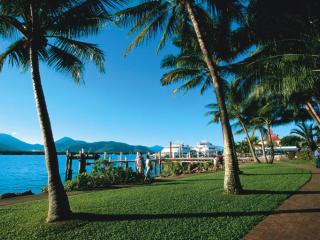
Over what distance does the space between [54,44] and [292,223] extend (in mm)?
8278

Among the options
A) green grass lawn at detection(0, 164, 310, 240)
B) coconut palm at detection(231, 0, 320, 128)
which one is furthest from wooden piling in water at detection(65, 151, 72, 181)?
coconut palm at detection(231, 0, 320, 128)

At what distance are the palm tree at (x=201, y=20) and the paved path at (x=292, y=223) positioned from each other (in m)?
2.28

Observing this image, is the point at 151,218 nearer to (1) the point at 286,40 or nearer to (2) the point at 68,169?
(1) the point at 286,40

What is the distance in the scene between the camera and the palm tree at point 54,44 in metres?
6.18

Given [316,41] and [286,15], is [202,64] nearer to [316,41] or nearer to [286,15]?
[286,15]

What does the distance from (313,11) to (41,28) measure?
1159 cm

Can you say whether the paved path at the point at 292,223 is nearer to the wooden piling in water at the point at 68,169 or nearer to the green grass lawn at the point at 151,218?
the green grass lawn at the point at 151,218

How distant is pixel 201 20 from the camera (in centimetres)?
1263

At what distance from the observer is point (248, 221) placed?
577cm

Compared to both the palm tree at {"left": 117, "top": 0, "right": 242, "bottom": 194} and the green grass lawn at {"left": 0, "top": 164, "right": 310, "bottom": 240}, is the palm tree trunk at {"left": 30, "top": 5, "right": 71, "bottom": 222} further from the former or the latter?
the palm tree at {"left": 117, "top": 0, "right": 242, "bottom": 194}

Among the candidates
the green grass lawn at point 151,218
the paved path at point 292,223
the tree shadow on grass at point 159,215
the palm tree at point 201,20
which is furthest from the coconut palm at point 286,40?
the tree shadow on grass at point 159,215

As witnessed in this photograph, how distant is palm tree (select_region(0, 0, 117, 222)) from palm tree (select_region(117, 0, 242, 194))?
11.8ft

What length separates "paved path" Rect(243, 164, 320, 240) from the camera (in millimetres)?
4867

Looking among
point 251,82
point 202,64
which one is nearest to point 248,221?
point 251,82
